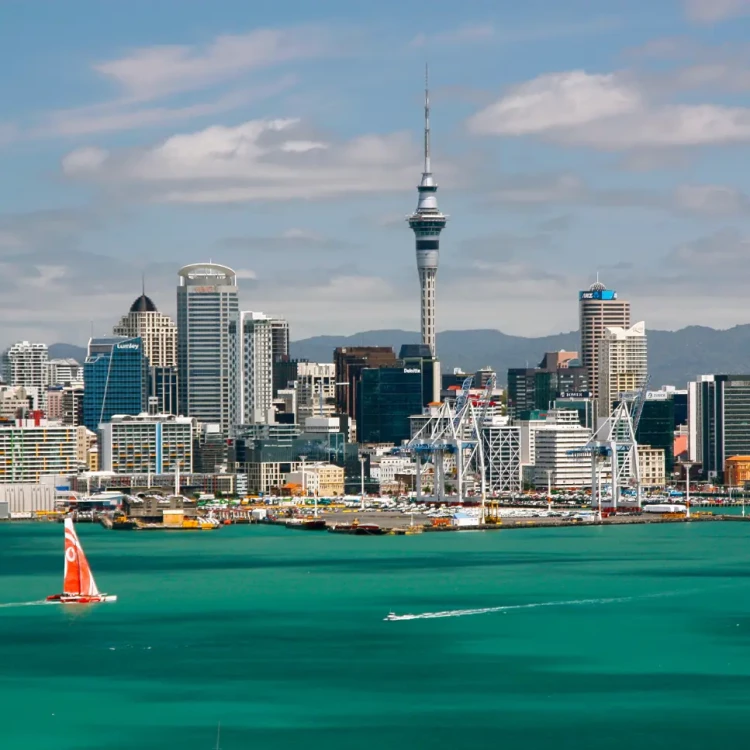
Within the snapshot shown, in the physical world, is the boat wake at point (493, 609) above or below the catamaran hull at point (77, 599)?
below

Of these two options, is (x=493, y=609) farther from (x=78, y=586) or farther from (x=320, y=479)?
(x=320, y=479)

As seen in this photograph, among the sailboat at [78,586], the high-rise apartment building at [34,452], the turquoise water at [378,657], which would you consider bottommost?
the turquoise water at [378,657]

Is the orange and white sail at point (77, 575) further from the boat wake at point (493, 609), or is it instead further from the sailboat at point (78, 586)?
the boat wake at point (493, 609)

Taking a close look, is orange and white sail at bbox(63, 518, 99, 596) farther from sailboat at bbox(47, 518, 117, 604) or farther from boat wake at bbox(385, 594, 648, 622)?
boat wake at bbox(385, 594, 648, 622)

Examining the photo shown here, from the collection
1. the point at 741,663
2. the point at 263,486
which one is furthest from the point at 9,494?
the point at 741,663

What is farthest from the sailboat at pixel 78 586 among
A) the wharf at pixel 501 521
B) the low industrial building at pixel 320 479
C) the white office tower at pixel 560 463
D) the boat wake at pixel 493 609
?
the white office tower at pixel 560 463

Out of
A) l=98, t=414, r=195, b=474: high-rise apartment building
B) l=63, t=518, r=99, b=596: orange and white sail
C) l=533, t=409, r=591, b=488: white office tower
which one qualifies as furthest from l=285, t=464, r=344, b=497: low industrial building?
l=63, t=518, r=99, b=596: orange and white sail

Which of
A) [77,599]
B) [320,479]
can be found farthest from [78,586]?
[320,479]

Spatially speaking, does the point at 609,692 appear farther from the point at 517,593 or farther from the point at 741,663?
the point at 517,593
